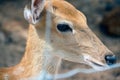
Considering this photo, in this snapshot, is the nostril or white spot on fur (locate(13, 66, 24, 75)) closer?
the nostril

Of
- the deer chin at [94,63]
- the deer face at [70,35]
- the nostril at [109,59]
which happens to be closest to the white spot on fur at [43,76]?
the deer face at [70,35]

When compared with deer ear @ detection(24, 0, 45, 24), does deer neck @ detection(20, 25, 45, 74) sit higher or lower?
lower

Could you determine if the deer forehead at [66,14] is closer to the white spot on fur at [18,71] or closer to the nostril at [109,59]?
the nostril at [109,59]

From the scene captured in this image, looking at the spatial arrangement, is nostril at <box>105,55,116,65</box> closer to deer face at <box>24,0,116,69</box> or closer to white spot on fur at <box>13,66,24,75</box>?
deer face at <box>24,0,116,69</box>

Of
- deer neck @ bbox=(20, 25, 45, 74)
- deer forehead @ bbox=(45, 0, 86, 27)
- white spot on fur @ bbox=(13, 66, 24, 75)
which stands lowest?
white spot on fur @ bbox=(13, 66, 24, 75)

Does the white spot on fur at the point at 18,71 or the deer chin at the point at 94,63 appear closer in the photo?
the deer chin at the point at 94,63

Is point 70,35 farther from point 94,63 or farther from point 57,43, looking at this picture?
point 94,63

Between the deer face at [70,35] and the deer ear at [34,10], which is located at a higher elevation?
the deer ear at [34,10]

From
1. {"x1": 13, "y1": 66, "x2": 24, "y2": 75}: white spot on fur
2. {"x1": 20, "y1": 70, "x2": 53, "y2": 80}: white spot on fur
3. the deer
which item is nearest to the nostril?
the deer
